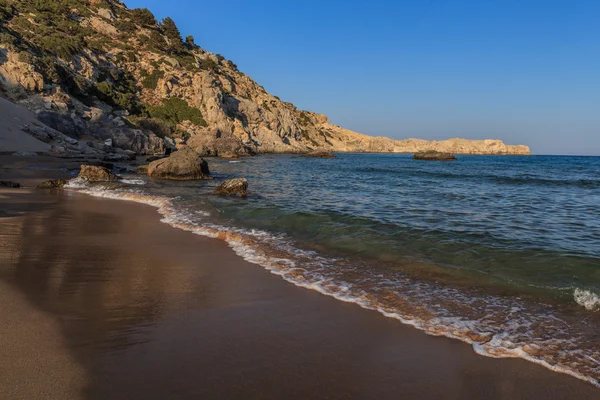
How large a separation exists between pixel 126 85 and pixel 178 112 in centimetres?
931

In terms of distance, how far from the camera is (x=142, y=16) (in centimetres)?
8138

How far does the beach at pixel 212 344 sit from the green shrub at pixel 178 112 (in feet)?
192

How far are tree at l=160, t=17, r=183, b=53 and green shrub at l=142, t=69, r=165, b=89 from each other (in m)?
14.9

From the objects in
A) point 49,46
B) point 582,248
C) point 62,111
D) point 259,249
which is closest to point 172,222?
point 259,249

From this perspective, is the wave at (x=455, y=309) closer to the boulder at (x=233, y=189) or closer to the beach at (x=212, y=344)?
the beach at (x=212, y=344)

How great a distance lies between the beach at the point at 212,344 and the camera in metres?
2.65

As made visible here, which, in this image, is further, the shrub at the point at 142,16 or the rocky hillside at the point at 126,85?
the shrub at the point at 142,16

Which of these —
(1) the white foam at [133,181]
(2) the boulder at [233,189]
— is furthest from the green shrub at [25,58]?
(2) the boulder at [233,189]

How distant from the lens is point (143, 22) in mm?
81875

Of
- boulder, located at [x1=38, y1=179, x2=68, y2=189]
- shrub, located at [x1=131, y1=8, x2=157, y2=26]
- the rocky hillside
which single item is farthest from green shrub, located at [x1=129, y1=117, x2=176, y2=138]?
shrub, located at [x1=131, y1=8, x2=157, y2=26]

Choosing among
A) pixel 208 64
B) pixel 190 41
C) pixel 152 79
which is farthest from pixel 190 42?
pixel 152 79

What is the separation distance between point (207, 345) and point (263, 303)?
1205 millimetres

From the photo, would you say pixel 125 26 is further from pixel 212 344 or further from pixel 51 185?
pixel 212 344

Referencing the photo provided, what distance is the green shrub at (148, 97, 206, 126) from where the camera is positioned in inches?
2340
